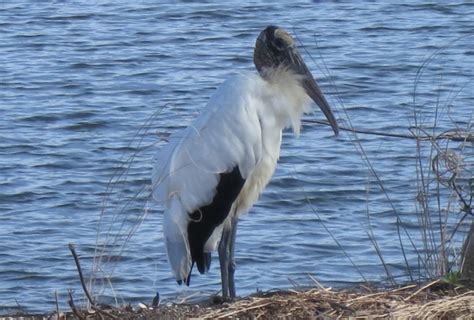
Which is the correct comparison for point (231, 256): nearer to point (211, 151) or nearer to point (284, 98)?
point (211, 151)

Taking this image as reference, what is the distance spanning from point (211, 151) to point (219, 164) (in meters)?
0.08

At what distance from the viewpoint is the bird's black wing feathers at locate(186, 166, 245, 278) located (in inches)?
294

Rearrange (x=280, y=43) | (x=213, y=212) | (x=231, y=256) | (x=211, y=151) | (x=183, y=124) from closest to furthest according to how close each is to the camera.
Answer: (x=211, y=151) → (x=213, y=212) → (x=231, y=256) → (x=280, y=43) → (x=183, y=124)

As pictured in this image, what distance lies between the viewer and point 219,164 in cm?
745

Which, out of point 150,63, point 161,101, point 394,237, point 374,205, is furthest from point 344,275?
point 150,63


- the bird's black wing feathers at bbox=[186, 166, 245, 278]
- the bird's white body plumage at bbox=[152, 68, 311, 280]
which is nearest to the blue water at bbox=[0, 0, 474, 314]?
the bird's white body plumage at bbox=[152, 68, 311, 280]

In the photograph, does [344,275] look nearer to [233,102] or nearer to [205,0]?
[233,102]

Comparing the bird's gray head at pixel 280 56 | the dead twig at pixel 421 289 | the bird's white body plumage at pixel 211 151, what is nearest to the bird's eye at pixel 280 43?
the bird's gray head at pixel 280 56

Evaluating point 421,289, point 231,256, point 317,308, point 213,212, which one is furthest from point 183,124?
point 317,308

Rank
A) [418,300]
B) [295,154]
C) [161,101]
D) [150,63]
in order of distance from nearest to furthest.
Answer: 1. [418,300]
2. [295,154]
3. [161,101]
4. [150,63]

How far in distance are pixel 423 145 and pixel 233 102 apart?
435cm

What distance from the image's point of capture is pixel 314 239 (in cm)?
1047

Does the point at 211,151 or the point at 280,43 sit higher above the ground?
the point at 280,43

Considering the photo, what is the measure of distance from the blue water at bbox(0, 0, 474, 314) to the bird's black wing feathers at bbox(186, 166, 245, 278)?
1.74 feet
